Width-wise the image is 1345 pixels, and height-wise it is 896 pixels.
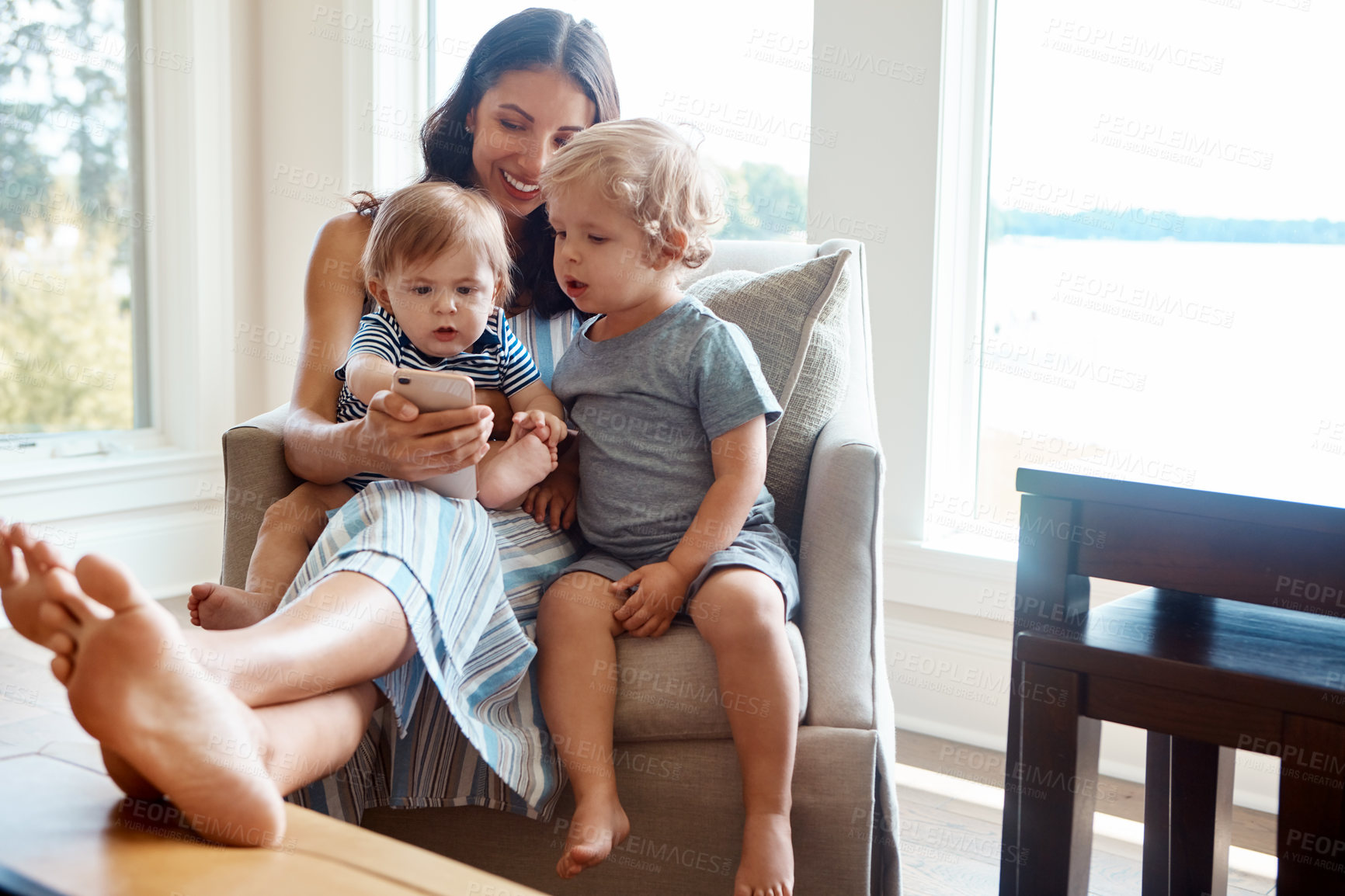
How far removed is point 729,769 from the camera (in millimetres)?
1250

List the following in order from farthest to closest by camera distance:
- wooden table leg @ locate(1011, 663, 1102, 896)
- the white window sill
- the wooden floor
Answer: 1. the white window sill
2. the wooden floor
3. wooden table leg @ locate(1011, 663, 1102, 896)

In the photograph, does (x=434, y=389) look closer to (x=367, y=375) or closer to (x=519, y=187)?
(x=367, y=375)

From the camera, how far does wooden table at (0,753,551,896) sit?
74cm

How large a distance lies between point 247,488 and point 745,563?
0.70 m

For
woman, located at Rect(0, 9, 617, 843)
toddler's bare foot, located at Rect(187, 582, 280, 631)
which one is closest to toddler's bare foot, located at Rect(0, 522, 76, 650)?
woman, located at Rect(0, 9, 617, 843)

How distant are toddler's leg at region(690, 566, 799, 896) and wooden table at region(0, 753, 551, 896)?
16.3 inches

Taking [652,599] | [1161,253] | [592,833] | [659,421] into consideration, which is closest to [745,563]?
[652,599]

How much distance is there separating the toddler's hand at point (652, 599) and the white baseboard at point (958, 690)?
994 mm

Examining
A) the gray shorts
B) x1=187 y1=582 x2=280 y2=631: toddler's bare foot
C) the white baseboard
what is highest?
the gray shorts

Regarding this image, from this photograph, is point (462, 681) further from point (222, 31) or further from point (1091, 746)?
point (222, 31)

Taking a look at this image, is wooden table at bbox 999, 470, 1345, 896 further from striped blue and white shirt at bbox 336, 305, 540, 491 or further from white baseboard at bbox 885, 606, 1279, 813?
white baseboard at bbox 885, 606, 1279, 813

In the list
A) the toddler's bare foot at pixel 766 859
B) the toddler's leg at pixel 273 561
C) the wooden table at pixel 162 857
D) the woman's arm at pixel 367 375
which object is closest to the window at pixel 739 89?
the woman's arm at pixel 367 375

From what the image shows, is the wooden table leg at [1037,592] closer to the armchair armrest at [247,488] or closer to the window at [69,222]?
the armchair armrest at [247,488]

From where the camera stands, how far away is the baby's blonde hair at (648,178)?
136 centimetres
